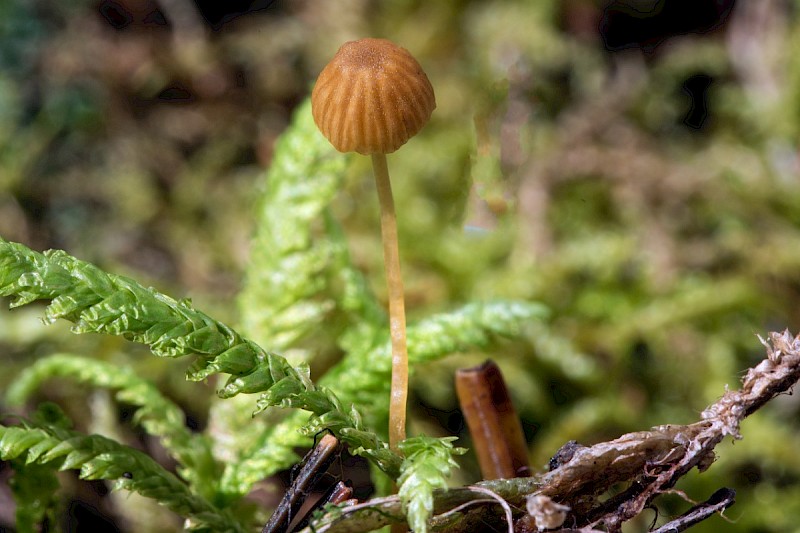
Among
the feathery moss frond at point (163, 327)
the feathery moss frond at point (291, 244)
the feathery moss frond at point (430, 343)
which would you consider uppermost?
the feathery moss frond at point (291, 244)

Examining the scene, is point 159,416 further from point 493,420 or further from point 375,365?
point 493,420

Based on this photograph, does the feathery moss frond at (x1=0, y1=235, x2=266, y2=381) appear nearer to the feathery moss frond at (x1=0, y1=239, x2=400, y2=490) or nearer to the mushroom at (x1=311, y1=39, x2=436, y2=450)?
the feathery moss frond at (x1=0, y1=239, x2=400, y2=490)

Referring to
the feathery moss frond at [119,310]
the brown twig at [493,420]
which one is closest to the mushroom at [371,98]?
the feathery moss frond at [119,310]

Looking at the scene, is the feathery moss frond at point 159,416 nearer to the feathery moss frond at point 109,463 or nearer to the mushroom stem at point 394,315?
the feathery moss frond at point 109,463

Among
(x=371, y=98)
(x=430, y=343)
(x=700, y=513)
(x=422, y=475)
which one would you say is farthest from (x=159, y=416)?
(x=700, y=513)

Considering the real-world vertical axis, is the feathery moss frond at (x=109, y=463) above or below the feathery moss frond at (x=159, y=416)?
below

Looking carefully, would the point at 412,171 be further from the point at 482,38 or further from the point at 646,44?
the point at 646,44
